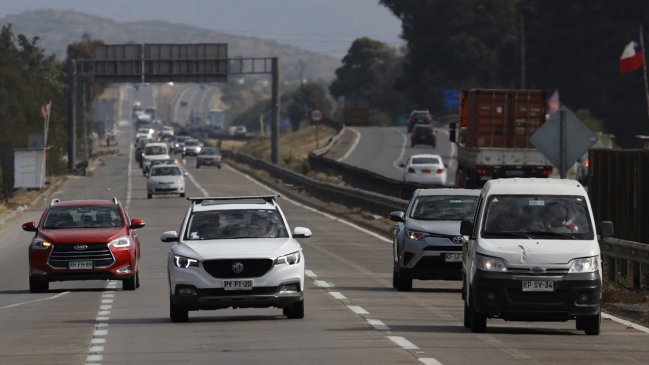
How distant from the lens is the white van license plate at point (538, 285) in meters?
18.3

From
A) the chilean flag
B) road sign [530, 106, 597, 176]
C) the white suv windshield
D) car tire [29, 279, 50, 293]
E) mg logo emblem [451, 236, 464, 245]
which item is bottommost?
car tire [29, 279, 50, 293]

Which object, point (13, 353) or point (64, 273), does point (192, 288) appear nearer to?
point (13, 353)

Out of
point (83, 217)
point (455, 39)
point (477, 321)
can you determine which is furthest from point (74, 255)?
point (455, 39)

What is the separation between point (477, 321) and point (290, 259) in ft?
9.30

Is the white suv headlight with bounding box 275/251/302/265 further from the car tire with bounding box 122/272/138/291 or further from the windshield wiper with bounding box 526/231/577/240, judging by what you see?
the car tire with bounding box 122/272/138/291

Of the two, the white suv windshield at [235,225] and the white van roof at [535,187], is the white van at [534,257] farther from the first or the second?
the white suv windshield at [235,225]

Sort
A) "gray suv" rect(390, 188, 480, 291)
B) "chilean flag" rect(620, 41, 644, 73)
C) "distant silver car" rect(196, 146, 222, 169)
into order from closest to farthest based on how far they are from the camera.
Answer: "gray suv" rect(390, 188, 480, 291)
"chilean flag" rect(620, 41, 644, 73)
"distant silver car" rect(196, 146, 222, 169)

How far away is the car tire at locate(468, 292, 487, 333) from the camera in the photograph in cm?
1878

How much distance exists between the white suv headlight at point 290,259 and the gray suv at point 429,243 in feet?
18.0

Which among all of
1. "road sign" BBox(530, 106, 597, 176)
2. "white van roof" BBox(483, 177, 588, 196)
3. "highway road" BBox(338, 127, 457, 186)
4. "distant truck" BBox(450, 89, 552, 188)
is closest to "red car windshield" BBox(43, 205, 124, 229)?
"road sign" BBox(530, 106, 597, 176)

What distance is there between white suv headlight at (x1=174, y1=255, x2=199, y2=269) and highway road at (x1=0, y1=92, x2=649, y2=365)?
0.76 m

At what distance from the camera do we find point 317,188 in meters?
69.9

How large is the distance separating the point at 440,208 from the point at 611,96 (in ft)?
325

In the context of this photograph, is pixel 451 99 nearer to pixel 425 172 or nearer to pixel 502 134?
pixel 425 172
